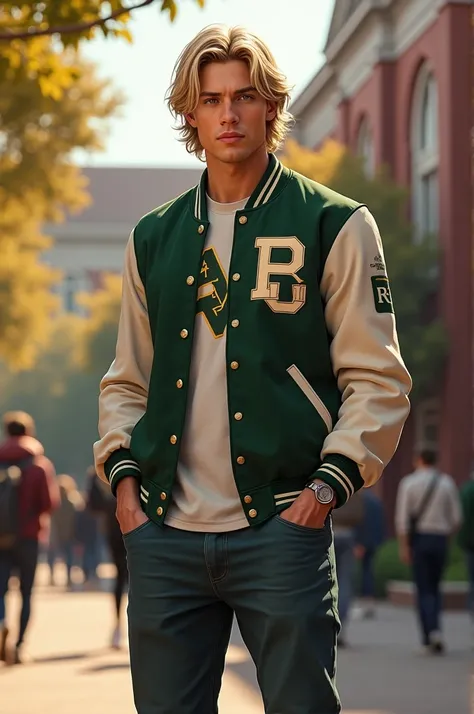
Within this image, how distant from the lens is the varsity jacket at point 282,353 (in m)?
3.78

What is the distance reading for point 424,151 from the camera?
30.1 meters

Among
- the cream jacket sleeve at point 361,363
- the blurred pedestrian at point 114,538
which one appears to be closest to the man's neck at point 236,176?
the cream jacket sleeve at point 361,363

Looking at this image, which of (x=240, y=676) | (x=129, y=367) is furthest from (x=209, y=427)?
(x=240, y=676)

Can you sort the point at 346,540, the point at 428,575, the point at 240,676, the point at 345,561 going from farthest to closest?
the point at 345,561 → the point at 346,540 → the point at 428,575 → the point at 240,676

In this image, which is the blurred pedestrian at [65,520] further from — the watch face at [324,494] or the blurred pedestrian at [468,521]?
the watch face at [324,494]

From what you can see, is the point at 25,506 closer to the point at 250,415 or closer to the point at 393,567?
the point at 250,415

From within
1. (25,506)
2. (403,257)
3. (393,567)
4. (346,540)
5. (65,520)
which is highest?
(403,257)

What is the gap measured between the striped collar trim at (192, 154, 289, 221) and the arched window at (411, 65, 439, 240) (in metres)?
25.5

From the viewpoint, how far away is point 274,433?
3.79 meters

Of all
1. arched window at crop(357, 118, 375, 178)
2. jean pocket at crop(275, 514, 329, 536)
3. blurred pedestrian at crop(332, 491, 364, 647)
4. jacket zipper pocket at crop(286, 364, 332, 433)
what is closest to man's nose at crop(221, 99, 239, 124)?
jacket zipper pocket at crop(286, 364, 332, 433)

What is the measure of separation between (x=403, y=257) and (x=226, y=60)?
24.5m

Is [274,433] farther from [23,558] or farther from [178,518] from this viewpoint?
[23,558]

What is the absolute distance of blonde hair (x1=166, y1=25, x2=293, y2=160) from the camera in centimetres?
388

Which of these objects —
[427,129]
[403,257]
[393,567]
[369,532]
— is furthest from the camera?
[427,129]
